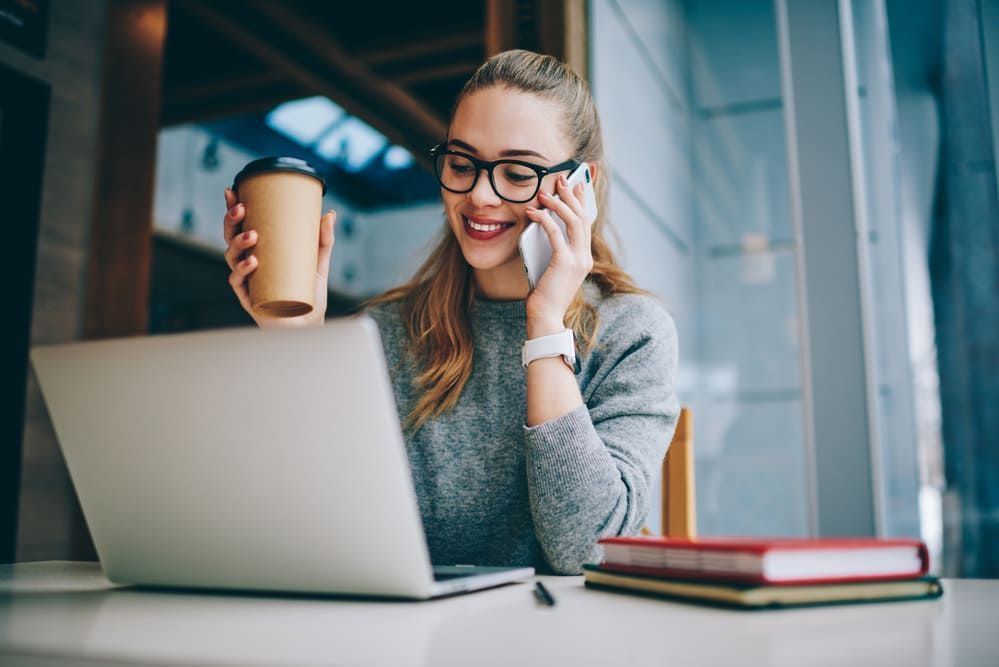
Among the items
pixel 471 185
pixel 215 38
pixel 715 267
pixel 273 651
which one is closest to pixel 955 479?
pixel 715 267

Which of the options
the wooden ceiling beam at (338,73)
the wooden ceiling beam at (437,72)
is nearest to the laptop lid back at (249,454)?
the wooden ceiling beam at (338,73)

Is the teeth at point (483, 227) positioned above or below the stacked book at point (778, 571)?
above

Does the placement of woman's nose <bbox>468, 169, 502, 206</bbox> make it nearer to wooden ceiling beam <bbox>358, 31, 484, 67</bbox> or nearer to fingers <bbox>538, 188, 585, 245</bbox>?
fingers <bbox>538, 188, 585, 245</bbox>

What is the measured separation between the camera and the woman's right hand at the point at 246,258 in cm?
85

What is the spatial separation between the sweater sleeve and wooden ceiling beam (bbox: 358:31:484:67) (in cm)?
369

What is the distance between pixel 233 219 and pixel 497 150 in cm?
49

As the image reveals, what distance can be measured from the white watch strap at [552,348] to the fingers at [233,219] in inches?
15.1

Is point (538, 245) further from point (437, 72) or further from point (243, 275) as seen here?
point (437, 72)

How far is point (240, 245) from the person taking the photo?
2.81 ft

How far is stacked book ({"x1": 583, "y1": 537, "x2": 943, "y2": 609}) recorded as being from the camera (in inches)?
22.1

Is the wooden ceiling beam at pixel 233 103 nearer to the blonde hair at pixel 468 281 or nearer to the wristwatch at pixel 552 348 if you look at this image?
the blonde hair at pixel 468 281

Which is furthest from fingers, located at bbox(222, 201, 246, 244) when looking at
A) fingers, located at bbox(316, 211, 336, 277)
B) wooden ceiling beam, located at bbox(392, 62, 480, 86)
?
wooden ceiling beam, located at bbox(392, 62, 480, 86)

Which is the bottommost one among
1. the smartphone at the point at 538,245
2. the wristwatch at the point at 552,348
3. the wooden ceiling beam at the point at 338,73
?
the wristwatch at the point at 552,348

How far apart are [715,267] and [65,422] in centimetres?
225
